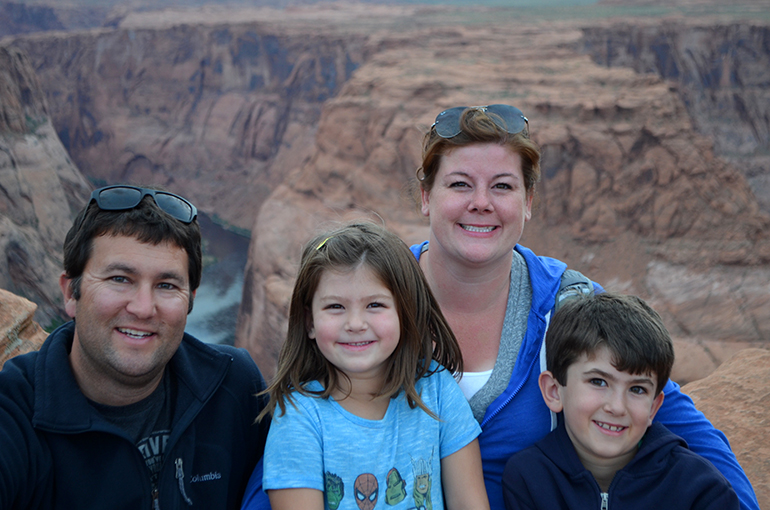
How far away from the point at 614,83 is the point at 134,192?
2105 cm

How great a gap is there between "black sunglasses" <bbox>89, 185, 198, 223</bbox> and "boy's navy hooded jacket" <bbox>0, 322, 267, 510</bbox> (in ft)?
2.15

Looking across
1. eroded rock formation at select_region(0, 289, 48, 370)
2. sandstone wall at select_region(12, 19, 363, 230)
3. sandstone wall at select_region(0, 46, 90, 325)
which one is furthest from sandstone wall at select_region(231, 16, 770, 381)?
sandstone wall at select_region(12, 19, 363, 230)

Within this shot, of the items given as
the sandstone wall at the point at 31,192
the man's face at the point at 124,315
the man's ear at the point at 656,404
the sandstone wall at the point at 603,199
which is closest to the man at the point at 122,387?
the man's face at the point at 124,315

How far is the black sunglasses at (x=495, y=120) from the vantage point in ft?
9.68

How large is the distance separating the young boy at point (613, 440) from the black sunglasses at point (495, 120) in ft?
3.22

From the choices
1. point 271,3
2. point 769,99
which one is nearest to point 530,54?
point 769,99

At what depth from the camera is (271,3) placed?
87625 millimetres

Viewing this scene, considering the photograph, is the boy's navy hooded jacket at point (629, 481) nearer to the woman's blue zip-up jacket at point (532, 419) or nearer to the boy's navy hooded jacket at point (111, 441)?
the woman's blue zip-up jacket at point (532, 419)

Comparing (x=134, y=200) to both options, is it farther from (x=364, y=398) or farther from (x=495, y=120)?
(x=495, y=120)

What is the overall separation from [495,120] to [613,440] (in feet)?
5.22

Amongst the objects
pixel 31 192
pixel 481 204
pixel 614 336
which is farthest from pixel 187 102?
pixel 614 336

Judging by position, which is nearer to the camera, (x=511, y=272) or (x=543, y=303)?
(x=543, y=303)

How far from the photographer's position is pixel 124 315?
2.55 metres

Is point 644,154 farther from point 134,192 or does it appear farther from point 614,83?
point 134,192
